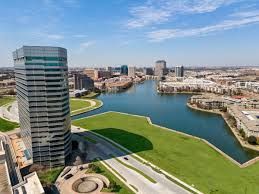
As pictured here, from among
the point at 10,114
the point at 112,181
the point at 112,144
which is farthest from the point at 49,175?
the point at 10,114

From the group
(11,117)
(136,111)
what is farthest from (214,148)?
(11,117)

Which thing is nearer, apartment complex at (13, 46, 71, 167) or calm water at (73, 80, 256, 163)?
apartment complex at (13, 46, 71, 167)

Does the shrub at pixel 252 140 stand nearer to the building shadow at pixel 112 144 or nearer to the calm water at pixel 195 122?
the calm water at pixel 195 122

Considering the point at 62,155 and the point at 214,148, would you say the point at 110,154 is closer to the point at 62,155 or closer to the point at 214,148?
the point at 62,155

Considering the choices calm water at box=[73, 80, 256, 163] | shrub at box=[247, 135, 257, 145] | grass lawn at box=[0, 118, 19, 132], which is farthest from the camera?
grass lawn at box=[0, 118, 19, 132]

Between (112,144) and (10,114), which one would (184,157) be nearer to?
(112,144)

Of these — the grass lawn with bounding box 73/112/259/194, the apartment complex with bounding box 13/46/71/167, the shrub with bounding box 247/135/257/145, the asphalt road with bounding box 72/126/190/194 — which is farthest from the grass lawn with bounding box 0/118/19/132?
the shrub with bounding box 247/135/257/145

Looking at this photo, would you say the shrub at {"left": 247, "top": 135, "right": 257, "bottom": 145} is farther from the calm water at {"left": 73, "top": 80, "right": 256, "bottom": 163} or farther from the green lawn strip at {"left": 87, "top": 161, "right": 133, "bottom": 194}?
the green lawn strip at {"left": 87, "top": 161, "right": 133, "bottom": 194}
